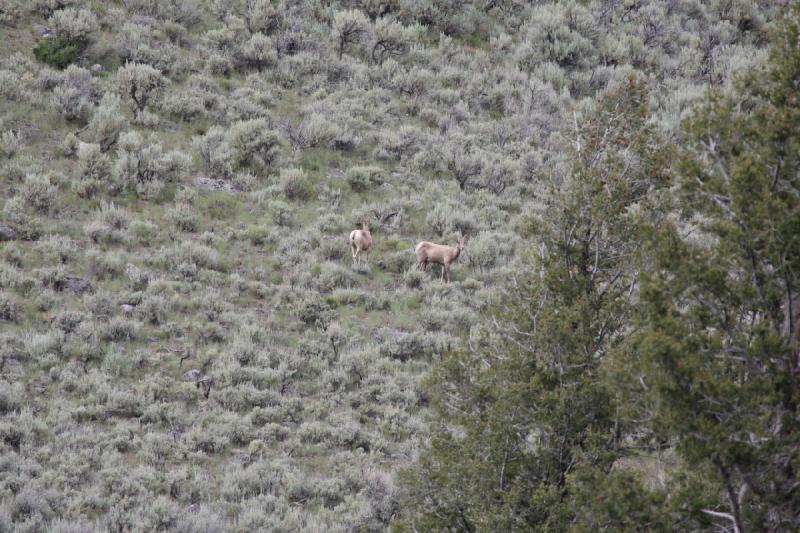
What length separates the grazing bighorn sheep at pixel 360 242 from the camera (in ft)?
53.5

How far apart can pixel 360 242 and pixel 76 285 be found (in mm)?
5602

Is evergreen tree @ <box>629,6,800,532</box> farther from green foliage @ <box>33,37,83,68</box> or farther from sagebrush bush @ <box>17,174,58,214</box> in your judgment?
green foliage @ <box>33,37,83,68</box>

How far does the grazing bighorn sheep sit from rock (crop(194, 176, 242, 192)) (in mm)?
3523

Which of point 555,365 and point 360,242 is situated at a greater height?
point 555,365

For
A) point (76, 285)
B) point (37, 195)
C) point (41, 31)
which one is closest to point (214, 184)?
point (37, 195)

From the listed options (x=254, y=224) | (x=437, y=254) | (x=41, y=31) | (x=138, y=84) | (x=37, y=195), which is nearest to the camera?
(x=37, y=195)

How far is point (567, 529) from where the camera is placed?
260 inches

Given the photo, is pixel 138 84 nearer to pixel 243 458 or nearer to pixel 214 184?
pixel 214 184

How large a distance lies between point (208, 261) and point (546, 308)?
30.7 feet

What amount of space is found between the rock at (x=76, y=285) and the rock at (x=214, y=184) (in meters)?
4.78

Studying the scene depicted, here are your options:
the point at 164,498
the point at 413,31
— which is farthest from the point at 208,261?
the point at 413,31

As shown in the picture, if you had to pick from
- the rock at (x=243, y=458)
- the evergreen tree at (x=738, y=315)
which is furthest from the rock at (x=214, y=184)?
the evergreen tree at (x=738, y=315)

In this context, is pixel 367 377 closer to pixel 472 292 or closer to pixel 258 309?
pixel 258 309

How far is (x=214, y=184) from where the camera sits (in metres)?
18.1
